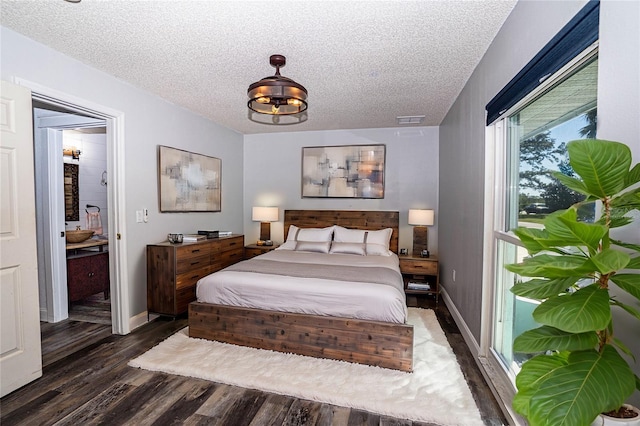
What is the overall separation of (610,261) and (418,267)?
3479 millimetres

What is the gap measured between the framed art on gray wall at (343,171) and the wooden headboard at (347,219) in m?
0.29

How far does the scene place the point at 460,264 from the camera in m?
3.10

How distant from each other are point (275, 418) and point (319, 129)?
157 inches

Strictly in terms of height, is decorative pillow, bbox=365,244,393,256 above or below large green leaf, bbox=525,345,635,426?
below

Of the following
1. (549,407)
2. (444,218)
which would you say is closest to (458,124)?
(444,218)

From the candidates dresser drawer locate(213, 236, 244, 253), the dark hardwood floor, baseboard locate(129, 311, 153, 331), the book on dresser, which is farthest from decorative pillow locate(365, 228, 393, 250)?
baseboard locate(129, 311, 153, 331)

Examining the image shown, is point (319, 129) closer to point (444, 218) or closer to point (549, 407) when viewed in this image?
point (444, 218)

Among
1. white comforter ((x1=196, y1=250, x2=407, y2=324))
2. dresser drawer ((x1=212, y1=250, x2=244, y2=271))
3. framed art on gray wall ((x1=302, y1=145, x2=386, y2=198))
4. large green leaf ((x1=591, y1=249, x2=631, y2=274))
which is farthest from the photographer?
framed art on gray wall ((x1=302, y1=145, x2=386, y2=198))

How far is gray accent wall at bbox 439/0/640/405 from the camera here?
0.97 meters

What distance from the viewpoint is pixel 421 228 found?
4.34m

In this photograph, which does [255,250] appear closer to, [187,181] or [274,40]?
[187,181]

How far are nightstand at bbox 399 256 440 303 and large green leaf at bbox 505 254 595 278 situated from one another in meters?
3.33

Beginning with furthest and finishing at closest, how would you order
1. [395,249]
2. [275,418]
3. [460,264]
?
[395,249], [460,264], [275,418]

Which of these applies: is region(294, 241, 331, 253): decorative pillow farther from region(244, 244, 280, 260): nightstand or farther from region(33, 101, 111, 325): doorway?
region(33, 101, 111, 325): doorway
